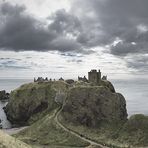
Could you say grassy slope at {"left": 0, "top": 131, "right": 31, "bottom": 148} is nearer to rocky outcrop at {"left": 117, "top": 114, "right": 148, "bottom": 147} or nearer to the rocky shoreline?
the rocky shoreline

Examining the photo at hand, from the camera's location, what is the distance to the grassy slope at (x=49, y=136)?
125400mm

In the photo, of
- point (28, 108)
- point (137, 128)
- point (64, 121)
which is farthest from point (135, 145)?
point (28, 108)

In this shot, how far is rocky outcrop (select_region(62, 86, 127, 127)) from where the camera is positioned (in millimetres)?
146500

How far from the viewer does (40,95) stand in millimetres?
193500

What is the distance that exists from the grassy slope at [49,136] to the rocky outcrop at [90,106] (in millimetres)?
9298

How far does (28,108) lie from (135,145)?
87791mm

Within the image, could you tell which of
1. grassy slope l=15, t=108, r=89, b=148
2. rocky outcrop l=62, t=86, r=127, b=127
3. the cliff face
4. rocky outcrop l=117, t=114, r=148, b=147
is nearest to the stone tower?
the cliff face

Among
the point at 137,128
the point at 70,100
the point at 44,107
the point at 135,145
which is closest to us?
the point at 135,145

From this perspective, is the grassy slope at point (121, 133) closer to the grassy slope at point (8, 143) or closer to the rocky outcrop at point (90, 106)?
the rocky outcrop at point (90, 106)

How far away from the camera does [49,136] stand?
133m

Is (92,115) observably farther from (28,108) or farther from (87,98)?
(28,108)

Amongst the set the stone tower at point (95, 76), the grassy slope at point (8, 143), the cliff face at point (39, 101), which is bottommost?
the grassy slope at point (8, 143)

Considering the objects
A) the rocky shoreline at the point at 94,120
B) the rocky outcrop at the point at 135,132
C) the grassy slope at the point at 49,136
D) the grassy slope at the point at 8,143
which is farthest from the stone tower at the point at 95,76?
the grassy slope at the point at 8,143

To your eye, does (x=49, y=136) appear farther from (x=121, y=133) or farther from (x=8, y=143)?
(x=8, y=143)
